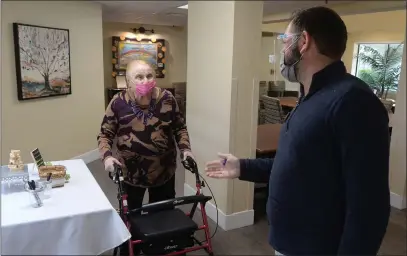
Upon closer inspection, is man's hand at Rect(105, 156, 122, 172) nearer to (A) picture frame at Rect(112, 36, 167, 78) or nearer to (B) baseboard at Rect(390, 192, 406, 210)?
(B) baseboard at Rect(390, 192, 406, 210)

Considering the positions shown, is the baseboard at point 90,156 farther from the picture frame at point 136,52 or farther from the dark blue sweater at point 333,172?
the dark blue sweater at point 333,172

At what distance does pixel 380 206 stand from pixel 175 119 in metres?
1.16

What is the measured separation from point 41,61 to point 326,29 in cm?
283

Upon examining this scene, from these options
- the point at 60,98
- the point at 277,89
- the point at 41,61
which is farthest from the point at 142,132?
the point at 277,89

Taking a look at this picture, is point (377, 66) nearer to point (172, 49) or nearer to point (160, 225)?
point (160, 225)

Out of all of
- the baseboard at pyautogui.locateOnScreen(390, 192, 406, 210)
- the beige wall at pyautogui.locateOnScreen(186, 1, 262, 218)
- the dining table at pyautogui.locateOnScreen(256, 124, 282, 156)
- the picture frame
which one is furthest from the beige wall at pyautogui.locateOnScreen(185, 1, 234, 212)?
the picture frame

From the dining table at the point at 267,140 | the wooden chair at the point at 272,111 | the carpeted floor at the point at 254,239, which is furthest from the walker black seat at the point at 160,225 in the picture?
the wooden chair at the point at 272,111

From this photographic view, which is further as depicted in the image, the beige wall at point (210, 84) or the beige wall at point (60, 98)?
the beige wall at point (60, 98)

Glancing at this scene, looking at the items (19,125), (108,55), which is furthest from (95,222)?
(108,55)

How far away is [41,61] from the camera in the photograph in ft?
9.87

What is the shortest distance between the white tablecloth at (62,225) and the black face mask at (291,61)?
2.47ft

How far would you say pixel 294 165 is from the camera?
30.9 inches

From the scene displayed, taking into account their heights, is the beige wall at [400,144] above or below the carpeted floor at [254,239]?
above

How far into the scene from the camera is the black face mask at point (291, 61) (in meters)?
0.84
